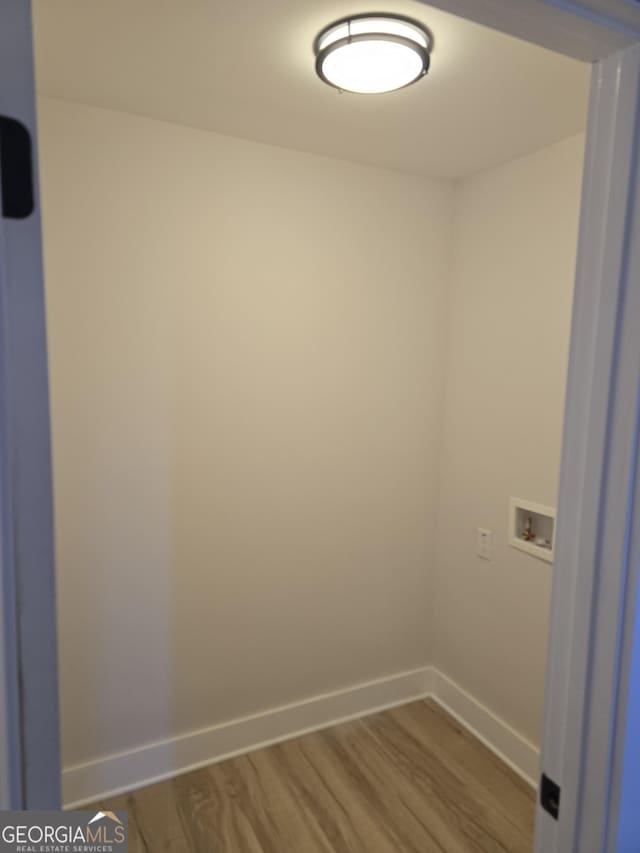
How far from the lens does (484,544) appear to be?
7.29ft

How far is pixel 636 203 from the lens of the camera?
71cm

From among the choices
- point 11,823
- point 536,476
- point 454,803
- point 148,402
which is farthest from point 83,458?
point 454,803

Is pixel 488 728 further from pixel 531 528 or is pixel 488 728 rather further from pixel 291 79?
pixel 291 79

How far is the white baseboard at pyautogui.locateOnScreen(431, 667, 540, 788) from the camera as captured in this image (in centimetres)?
203

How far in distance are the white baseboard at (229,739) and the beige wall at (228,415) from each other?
0.15ft

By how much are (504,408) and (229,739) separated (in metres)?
1.75

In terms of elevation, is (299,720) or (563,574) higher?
(563,574)

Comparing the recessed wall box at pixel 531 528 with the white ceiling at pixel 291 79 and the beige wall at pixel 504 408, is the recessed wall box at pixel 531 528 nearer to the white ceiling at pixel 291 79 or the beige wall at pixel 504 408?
the beige wall at pixel 504 408

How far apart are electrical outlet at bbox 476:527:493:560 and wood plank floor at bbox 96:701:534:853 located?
0.80 metres

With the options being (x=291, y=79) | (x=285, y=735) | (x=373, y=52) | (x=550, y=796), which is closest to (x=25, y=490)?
(x=550, y=796)

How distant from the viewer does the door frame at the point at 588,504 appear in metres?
0.50

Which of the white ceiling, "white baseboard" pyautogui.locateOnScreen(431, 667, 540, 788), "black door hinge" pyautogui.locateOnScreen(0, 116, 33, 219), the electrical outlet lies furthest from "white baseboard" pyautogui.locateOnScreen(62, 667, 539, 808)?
the white ceiling

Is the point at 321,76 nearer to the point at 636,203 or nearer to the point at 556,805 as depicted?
the point at 636,203

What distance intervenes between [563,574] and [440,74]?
1326 mm
